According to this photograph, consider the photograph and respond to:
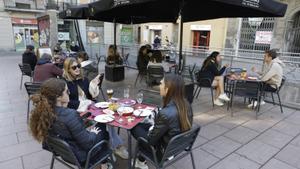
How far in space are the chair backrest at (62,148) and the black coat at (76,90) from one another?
803 mm

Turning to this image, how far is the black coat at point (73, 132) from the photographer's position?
5.64 ft

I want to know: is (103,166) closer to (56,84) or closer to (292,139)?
(56,84)

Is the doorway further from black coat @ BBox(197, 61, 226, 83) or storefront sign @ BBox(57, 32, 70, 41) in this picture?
black coat @ BBox(197, 61, 226, 83)

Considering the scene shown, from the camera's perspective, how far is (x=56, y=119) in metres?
1.70

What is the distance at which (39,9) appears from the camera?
17.5 m

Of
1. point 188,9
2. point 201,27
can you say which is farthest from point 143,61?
point 201,27

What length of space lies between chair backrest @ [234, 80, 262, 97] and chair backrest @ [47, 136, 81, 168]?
11.0ft

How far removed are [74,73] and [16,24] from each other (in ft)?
55.3

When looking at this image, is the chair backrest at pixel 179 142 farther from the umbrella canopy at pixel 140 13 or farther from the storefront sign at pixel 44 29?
the storefront sign at pixel 44 29

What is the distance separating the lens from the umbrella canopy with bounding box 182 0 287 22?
2.90 m

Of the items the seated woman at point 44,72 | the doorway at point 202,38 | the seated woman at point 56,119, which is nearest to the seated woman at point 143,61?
the seated woman at point 44,72

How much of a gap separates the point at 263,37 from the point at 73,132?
13174 millimetres

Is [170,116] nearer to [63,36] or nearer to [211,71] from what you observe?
[211,71]

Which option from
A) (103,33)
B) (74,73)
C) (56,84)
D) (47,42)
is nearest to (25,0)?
(103,33)
